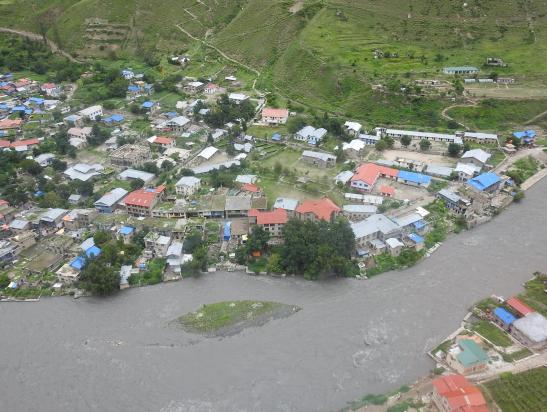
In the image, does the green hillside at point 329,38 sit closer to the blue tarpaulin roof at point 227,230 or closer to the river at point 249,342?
the blue tarpaulin roof at point 227,230

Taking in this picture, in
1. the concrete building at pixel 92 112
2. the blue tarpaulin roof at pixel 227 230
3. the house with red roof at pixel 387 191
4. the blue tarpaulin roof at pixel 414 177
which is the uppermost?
the blue tarpaulin roof at pixel 414 177

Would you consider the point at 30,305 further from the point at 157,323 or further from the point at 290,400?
the point at 290,400

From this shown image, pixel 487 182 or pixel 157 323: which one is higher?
pixel 487 182

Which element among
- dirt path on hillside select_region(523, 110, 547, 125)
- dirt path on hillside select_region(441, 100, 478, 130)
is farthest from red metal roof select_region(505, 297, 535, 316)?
dirt path on hillside select_region(523, 110, 547, 125)

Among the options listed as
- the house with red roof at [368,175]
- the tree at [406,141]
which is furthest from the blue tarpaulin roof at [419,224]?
the tree at [406,141]

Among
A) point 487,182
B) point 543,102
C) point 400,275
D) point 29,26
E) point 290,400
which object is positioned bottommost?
point 29,26

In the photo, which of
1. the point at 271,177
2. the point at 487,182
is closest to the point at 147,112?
the point at 271,177

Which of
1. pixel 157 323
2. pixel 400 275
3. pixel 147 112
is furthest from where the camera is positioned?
pixel 147 112
